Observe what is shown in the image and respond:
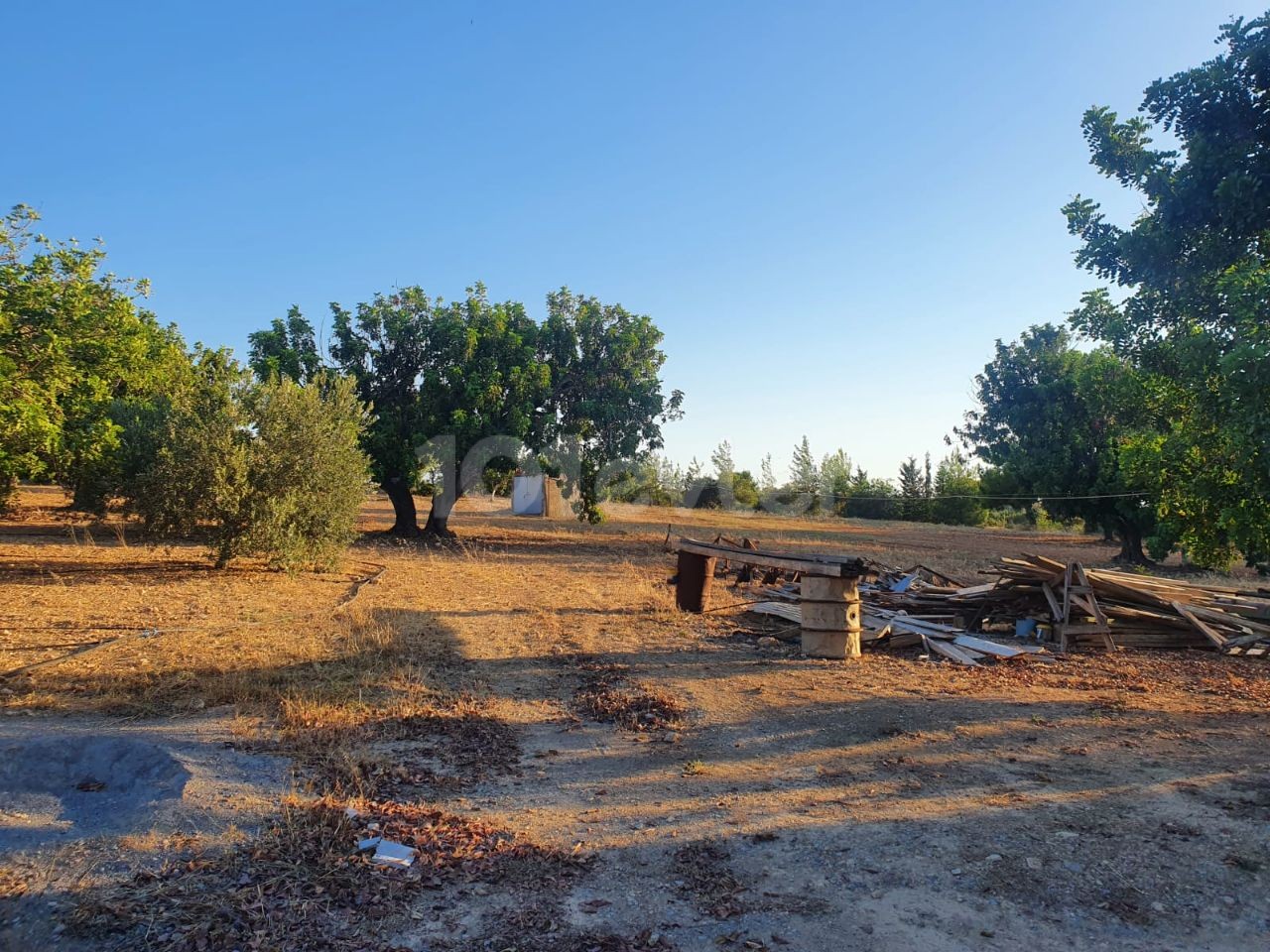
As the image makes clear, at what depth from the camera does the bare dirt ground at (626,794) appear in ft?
11.8

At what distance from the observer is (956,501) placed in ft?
179

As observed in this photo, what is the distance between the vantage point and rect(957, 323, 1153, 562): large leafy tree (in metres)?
26.7

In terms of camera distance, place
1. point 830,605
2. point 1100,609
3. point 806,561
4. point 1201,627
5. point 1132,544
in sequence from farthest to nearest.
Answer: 1. point 1132,544
2. point 1100,609
3. point 1201,627
4. point 806,561
5. point 830,605

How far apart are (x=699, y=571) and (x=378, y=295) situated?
1555cm

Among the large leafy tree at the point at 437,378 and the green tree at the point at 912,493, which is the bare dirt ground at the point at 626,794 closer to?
the large leafy tree at the point at 437,378

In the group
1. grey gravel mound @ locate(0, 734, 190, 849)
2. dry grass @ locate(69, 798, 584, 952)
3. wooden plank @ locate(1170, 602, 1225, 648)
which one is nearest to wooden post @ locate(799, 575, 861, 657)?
wooden plank @ locate(1170, 602, 1225, 648)

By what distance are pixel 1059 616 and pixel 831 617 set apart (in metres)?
3.63

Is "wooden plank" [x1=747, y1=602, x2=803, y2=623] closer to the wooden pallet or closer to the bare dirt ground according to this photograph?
the bare dirt ground

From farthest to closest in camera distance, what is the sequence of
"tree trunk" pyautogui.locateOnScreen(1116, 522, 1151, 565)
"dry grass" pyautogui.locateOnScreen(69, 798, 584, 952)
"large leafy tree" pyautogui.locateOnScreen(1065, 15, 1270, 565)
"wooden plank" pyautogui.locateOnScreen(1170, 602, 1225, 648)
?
"tree trunk" pyautogui.locateOnScreen(1116, 522, 1151, 565)
"wooden plank" pyautogui.locateOnScreen(1170, 602, 1225, 648)
"large leafy tree" pyautogui.locateOnScreen(1065, 15, 1270, 565)
"dry grass" pyautogui.locateOnScreen(69, 798, 584, 952)

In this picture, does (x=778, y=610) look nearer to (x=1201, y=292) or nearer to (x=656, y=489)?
(x=1201, y=292)

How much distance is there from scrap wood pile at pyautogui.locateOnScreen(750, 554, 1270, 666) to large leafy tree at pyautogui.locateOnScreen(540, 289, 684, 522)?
12.5m

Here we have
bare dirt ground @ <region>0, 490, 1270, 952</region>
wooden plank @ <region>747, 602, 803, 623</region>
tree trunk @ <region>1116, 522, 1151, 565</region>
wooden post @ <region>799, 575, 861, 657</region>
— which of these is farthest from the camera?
tree trunk @ <region>1116, 522, 1151, 565</region>

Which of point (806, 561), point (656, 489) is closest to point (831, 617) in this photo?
point (806, 561)

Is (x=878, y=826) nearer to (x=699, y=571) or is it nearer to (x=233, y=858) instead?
(x=233, y=858)
